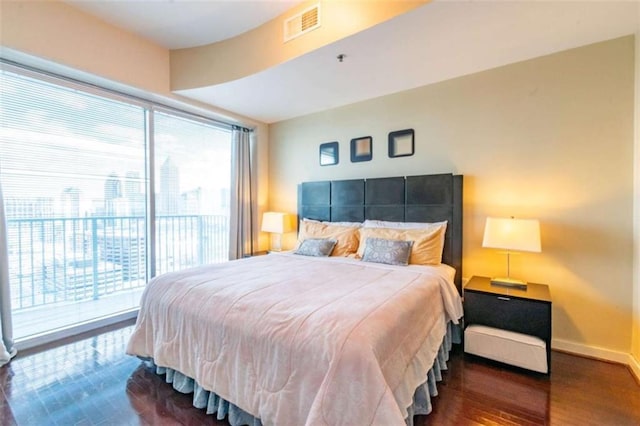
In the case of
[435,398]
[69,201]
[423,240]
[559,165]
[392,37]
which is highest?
[392,37]

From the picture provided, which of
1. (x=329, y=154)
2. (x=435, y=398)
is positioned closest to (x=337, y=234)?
(x=329, y=154)

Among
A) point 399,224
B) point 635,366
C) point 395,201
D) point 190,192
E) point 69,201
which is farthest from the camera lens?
point 190,192

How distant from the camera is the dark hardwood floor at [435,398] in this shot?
5.38ft

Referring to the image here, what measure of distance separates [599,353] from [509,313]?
0.89 meters

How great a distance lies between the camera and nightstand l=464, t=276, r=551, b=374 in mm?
2041

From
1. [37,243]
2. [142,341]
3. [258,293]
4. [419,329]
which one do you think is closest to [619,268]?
[419,329]

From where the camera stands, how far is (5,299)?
7.57 feet

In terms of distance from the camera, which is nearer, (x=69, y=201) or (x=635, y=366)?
(x=635, y=366)

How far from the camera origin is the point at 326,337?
4.07ft

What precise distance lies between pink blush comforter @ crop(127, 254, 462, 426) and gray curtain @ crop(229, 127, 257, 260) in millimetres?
1828

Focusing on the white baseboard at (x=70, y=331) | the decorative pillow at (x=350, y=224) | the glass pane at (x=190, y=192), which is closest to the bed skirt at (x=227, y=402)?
the white baseboard at (x=70, y=331)

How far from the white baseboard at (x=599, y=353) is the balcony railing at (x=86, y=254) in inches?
159

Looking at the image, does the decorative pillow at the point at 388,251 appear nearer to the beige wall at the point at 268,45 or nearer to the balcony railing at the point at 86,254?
the beige wall at the point at 268,45

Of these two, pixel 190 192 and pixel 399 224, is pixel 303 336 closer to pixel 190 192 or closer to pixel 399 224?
pixel 399 224
